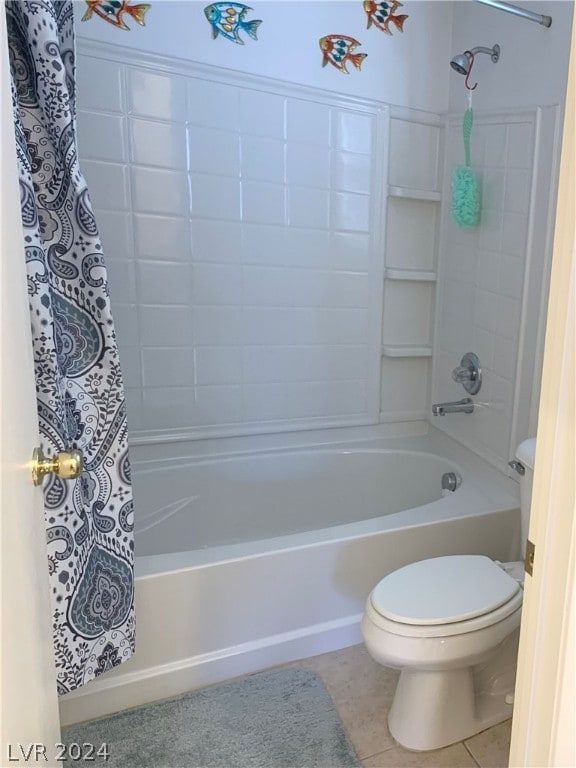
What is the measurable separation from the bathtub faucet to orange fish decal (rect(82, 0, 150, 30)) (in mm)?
1690

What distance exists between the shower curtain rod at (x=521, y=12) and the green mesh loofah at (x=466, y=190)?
0.36 m

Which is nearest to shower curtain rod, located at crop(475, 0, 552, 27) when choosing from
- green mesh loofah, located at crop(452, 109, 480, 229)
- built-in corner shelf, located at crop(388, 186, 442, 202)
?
green mesh loofah, located at crop(452, 109, 480, 229)

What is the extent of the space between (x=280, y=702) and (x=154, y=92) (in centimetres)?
196

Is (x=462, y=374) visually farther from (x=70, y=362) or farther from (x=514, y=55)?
(x=70, y=362)

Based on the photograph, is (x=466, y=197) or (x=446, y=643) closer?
(x=446, y=643)

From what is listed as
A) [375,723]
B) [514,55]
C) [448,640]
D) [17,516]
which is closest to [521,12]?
[514,55]

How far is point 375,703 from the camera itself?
1.68 metres

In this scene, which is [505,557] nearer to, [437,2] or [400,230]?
[400,230]

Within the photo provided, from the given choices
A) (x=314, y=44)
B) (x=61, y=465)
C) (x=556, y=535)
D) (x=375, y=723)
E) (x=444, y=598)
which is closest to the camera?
(x=556, y=535)

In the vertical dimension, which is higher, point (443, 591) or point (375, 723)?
point (443, 591)

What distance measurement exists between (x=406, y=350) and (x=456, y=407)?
34 cm

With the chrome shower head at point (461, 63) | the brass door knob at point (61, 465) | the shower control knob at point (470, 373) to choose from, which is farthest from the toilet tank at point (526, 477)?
the chrome shower head at point (461, 63)

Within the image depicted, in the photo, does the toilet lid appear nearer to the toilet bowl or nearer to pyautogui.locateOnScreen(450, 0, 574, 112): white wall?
the toilet bowl

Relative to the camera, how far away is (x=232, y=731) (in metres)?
1.57
